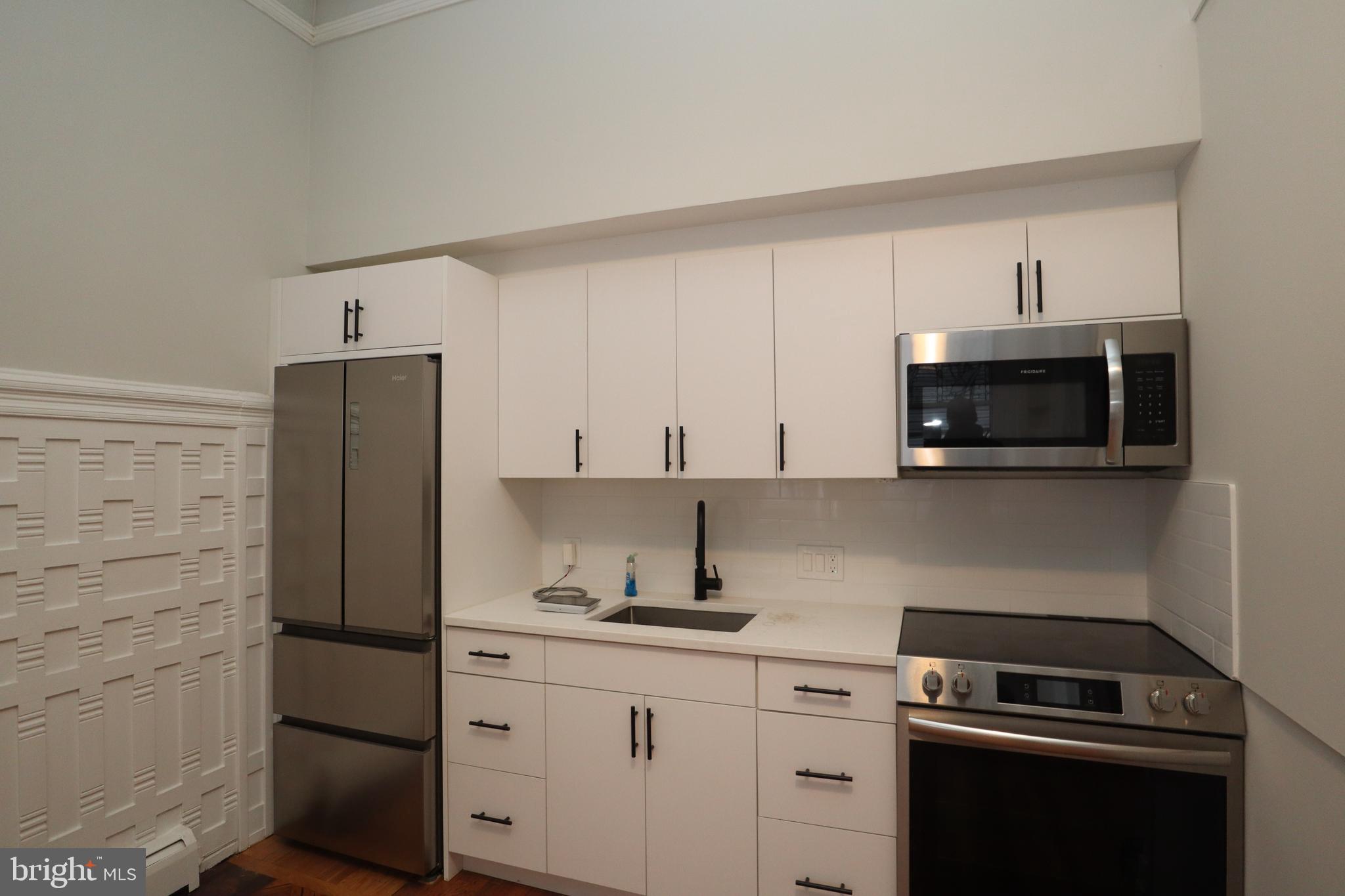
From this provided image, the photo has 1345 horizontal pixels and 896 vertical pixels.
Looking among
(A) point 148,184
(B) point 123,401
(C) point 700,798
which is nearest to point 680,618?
(C) point 700,798

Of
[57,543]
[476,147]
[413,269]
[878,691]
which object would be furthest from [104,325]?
[878,691]

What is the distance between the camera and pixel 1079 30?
6.28 ft

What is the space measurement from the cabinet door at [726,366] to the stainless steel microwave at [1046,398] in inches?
18.3

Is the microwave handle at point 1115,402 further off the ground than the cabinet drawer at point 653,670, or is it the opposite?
the microwave handle at point 1115,402

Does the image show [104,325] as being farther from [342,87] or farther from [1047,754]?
[1047,754]

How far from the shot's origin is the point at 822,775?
194cm

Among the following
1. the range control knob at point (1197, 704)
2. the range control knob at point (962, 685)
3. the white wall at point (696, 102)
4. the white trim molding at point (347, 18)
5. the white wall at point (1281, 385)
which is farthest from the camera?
the white trim molding at point (347, 18)

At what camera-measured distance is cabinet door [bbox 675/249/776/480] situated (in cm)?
233

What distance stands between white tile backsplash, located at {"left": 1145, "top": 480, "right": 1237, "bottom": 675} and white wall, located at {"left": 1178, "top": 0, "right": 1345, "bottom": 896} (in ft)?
0.17

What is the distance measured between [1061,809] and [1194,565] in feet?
2.43

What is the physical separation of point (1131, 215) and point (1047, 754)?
60.0 inches

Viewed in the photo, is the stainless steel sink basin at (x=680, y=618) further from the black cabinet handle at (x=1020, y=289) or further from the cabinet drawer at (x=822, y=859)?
the black cabinet handle at (x=1020, y=289)

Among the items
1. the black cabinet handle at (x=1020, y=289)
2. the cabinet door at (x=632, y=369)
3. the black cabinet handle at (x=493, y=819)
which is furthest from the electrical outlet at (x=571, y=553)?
the black cabinet handle at (x=1020, y=289)

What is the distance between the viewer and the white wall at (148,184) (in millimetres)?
1995
